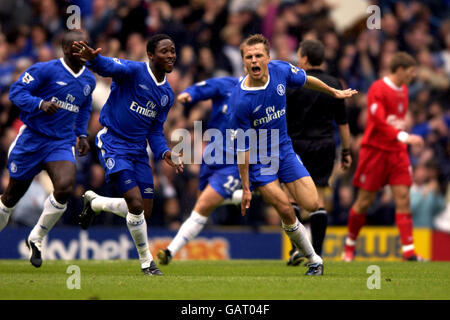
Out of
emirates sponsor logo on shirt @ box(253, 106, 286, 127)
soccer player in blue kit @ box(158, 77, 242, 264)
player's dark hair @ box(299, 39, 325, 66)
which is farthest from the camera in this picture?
soccer player in blue kit @ box(158, 77, 242, 264)

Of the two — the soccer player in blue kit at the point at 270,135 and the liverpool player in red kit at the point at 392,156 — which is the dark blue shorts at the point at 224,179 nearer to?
the soccer player in blue kit at the point at 270,135

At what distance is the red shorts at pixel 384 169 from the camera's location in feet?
39.6

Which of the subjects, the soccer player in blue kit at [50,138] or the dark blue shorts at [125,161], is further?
the soccer player in blue kit at [50,138]

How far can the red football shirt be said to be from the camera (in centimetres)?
1194

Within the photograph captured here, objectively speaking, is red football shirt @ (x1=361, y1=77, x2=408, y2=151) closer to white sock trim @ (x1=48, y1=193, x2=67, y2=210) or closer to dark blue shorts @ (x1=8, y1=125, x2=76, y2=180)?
dark blue shorts @ (x1=8, y1=125, x2=76, y2=180)

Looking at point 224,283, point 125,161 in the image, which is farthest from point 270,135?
point 224,283

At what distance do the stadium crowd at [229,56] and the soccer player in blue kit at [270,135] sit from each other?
18.8 feet

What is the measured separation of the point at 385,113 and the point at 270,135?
3599mm

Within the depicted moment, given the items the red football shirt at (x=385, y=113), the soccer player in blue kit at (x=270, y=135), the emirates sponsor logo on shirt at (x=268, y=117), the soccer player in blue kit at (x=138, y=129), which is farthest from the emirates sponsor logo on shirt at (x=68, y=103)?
the red football shirt at (x=385, y=113)

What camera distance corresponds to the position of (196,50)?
58.8 feet

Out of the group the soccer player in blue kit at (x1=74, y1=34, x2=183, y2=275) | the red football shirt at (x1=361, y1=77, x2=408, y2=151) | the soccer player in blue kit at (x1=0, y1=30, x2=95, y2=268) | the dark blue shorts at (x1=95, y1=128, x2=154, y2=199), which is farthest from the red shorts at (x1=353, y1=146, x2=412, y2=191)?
the soccer player in blue kit at (x1=0, y1=30, x2=95, y2=268)

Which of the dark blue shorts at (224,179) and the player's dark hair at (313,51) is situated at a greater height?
the player's dark hair at (313,51)

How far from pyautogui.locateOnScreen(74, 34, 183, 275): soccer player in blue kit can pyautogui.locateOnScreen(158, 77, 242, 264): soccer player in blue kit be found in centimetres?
144
